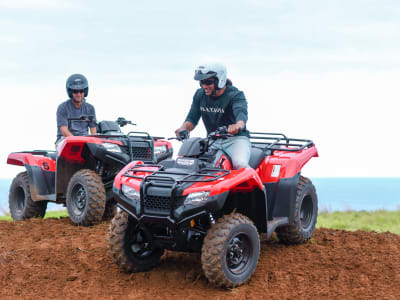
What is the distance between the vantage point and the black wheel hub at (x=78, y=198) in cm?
997

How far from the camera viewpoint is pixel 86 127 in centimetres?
1137

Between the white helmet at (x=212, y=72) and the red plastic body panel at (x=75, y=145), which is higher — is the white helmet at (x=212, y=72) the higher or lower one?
the higher one

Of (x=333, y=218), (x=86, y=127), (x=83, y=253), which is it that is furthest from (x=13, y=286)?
(x=333, y=218)

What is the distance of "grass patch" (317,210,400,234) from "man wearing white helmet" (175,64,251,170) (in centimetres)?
536

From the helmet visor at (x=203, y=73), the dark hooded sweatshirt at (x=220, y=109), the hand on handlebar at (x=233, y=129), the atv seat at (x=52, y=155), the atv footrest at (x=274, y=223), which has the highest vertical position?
the helmet visor at (x=203, y=73)

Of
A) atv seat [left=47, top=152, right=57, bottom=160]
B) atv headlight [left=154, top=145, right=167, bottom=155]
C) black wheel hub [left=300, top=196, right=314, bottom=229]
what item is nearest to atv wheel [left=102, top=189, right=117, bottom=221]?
atv headlight [left=154, top=145, right=167, bottom=155]

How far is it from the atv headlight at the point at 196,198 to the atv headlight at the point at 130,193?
0.60 meters

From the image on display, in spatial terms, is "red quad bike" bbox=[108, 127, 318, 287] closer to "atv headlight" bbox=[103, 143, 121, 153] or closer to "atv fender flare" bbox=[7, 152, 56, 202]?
"atv headlight" bbox=[103, 143, 121, 153]

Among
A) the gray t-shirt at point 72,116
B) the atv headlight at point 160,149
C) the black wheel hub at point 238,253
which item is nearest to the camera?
the black wheel hub at point 238,253

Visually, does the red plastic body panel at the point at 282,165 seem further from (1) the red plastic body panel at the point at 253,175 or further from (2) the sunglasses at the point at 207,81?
(2) the sunglasses at the point at 207,81

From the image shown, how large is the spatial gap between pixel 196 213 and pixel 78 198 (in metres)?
4.80

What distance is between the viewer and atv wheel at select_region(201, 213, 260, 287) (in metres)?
5.79

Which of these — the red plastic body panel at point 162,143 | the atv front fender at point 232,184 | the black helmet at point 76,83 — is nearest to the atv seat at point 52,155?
the black helmet at point 76,83

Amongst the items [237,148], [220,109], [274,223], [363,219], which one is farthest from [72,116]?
[363,219]
